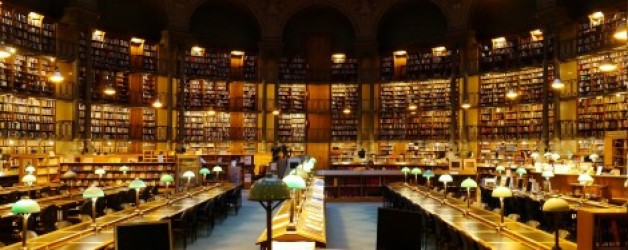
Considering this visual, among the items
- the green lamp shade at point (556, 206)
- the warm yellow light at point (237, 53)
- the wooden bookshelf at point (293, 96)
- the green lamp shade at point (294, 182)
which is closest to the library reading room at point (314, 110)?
the wooden bookshelf at point (293, 96)

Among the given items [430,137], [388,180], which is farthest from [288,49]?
[388,180]

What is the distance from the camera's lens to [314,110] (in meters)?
29.6

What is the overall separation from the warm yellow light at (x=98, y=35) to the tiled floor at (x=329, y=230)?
10.5 m

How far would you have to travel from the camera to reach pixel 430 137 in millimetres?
28312

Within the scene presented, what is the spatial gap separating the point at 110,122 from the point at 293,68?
8.96m

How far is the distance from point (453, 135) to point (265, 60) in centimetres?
920

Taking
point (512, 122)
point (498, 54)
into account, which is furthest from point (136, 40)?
point (512, 122)

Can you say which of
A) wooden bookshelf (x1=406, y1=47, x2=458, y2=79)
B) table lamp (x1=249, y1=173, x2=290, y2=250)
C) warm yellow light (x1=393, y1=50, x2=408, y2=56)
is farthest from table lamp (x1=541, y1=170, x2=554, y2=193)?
warm yellow light (x1=393, y1=50, x2=408, y2=56)

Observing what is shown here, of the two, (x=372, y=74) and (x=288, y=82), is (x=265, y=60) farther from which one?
(x=372, y=74)

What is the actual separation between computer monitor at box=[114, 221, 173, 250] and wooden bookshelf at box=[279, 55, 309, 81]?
24496mm

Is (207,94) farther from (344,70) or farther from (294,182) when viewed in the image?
(294,182)

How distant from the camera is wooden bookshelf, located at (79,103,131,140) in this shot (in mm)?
24641

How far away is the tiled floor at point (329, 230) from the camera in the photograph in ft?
37.3

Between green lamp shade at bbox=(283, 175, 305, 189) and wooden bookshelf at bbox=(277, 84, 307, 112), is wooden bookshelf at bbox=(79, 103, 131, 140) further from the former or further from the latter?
green lamp shade at bbox=(283, 175, 305, 189)
